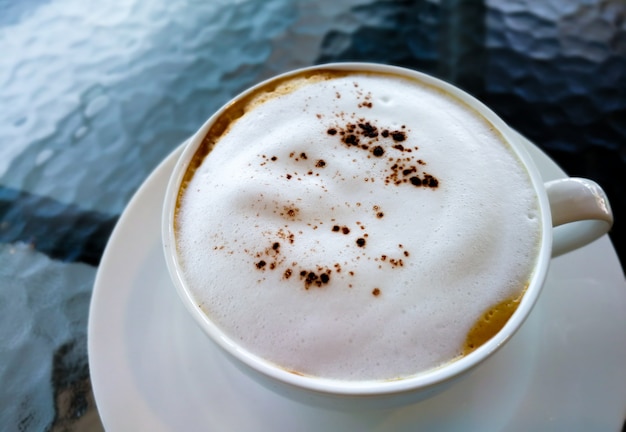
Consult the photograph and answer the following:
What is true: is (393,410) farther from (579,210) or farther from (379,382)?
(579,210)

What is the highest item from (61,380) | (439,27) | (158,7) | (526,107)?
(158,7)

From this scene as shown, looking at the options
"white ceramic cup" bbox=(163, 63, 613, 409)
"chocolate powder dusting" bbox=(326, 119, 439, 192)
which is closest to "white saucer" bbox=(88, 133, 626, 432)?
"white ceramic cup" bbox=(163, 63, 613, 409)

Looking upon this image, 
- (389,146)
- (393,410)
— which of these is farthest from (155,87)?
(393,410)

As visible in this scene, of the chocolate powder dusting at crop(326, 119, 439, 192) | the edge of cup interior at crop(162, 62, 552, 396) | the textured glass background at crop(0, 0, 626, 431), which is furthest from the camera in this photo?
the textured glass background at crop(0, 0, 626, 431)

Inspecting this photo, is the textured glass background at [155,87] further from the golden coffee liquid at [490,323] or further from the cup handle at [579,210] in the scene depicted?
the golden coffee liquid at [490,323]

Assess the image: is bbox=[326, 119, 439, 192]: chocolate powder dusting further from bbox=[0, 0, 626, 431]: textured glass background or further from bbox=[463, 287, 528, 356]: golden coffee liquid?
bbox=[0, 0, 626, 431]: textured glass background

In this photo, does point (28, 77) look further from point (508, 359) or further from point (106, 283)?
point (508, 359)

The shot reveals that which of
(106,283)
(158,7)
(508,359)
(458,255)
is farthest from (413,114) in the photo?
(158,7)
